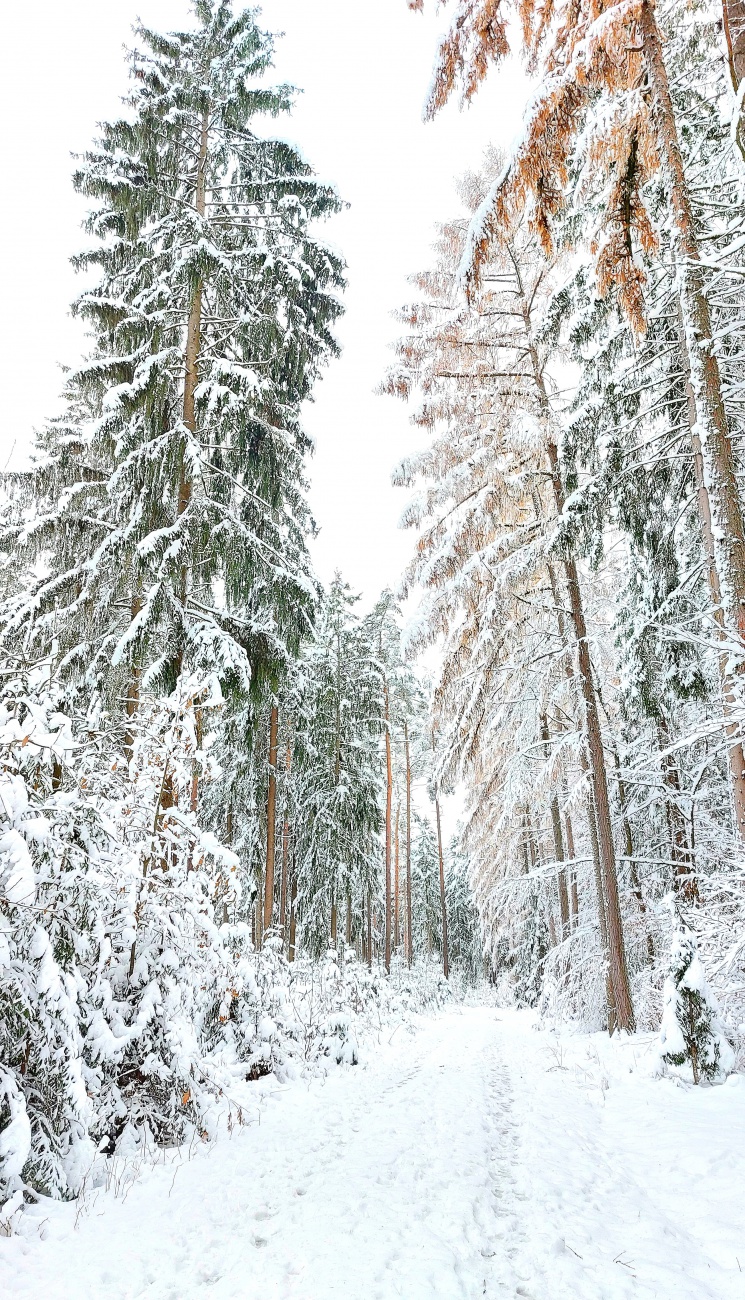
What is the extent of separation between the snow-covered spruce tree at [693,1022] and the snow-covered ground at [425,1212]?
0.78 ft

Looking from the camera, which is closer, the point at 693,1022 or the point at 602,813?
the point at 693,1022

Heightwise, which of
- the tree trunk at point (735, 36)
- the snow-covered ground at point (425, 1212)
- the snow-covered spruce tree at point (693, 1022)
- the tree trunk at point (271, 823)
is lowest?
the snow-covered ground at point (425, 1212)

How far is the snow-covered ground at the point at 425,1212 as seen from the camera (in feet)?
8.22

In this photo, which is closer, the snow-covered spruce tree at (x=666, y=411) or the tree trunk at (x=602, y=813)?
the snow-covered spruce tree at (x=666, y=411)

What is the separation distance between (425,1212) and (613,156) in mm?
8150

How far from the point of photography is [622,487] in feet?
26.8

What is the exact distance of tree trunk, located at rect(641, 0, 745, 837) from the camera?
5.54m

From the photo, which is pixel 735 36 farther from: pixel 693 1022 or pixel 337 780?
pixel 337 780

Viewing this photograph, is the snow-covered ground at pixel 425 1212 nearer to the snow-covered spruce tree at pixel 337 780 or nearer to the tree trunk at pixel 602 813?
the tree trunk at pixel 602 813

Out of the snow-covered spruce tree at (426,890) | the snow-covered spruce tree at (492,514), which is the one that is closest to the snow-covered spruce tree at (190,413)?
the snow-covered spruce tree at (492,514)

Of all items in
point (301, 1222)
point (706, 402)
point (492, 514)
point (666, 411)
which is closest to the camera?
point (301, 1222)

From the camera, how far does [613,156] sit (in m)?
5.73

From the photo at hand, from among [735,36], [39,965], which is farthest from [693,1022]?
[735,36]

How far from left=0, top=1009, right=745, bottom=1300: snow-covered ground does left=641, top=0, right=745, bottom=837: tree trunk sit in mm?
2881
